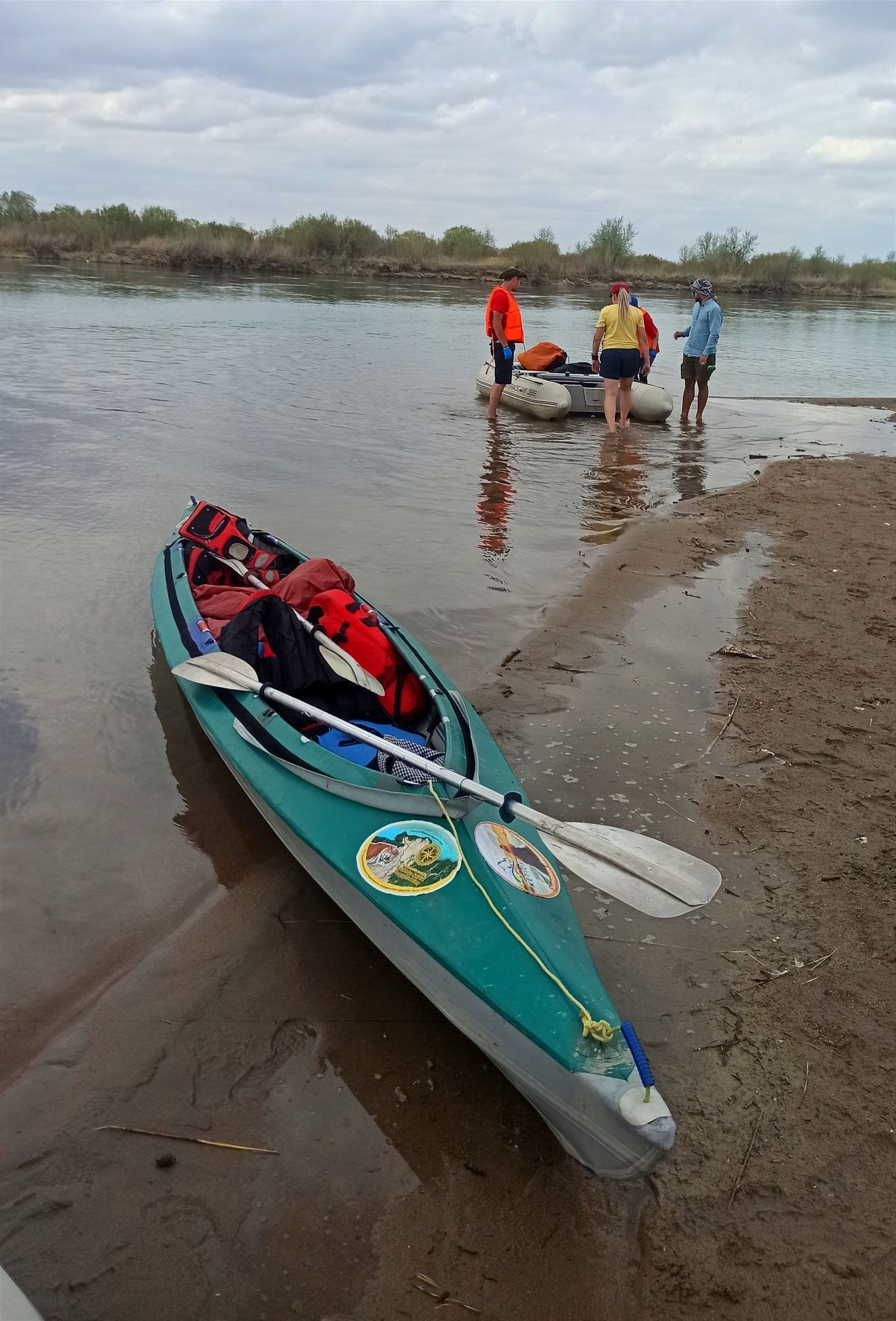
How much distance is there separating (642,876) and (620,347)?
9080 millimetres

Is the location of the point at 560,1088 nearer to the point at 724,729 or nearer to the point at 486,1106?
the point at 486,1106

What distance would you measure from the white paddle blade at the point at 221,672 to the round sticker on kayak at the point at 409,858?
3.59 ft

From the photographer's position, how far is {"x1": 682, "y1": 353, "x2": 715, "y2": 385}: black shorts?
11805mm

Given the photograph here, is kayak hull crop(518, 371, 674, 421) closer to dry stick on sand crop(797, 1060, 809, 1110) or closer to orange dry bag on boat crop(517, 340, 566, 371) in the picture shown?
orange dry bag on boat crop(517, 340, 566, 371)

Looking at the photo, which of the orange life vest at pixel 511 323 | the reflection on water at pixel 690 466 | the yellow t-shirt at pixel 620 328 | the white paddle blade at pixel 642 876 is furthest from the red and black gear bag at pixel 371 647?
the orange life vest at pixel 511 323

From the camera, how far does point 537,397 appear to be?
12.5m

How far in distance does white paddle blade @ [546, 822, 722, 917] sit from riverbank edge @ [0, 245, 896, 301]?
144 feet

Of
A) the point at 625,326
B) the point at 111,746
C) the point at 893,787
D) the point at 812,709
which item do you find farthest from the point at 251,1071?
the point at 625,326

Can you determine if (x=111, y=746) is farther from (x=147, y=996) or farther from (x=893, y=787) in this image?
(x=893, y=787)

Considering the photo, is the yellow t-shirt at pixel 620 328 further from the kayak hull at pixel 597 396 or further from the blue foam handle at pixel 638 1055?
the blue foam handle at pixel 638 1055

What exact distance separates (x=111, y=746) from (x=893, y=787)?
355 cm

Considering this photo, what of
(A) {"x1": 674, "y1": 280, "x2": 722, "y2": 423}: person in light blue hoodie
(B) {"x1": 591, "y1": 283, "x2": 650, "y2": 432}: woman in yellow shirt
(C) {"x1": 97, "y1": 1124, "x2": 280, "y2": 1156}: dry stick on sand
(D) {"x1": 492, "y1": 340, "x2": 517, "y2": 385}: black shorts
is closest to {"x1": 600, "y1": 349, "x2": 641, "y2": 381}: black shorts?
(B) {"x1": 591, "y1": 283, "x2": 650, "y2": 432}: woman in yellow shirt

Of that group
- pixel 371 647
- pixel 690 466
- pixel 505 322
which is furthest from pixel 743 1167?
pixel 505 322

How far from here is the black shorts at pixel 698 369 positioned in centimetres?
1180
